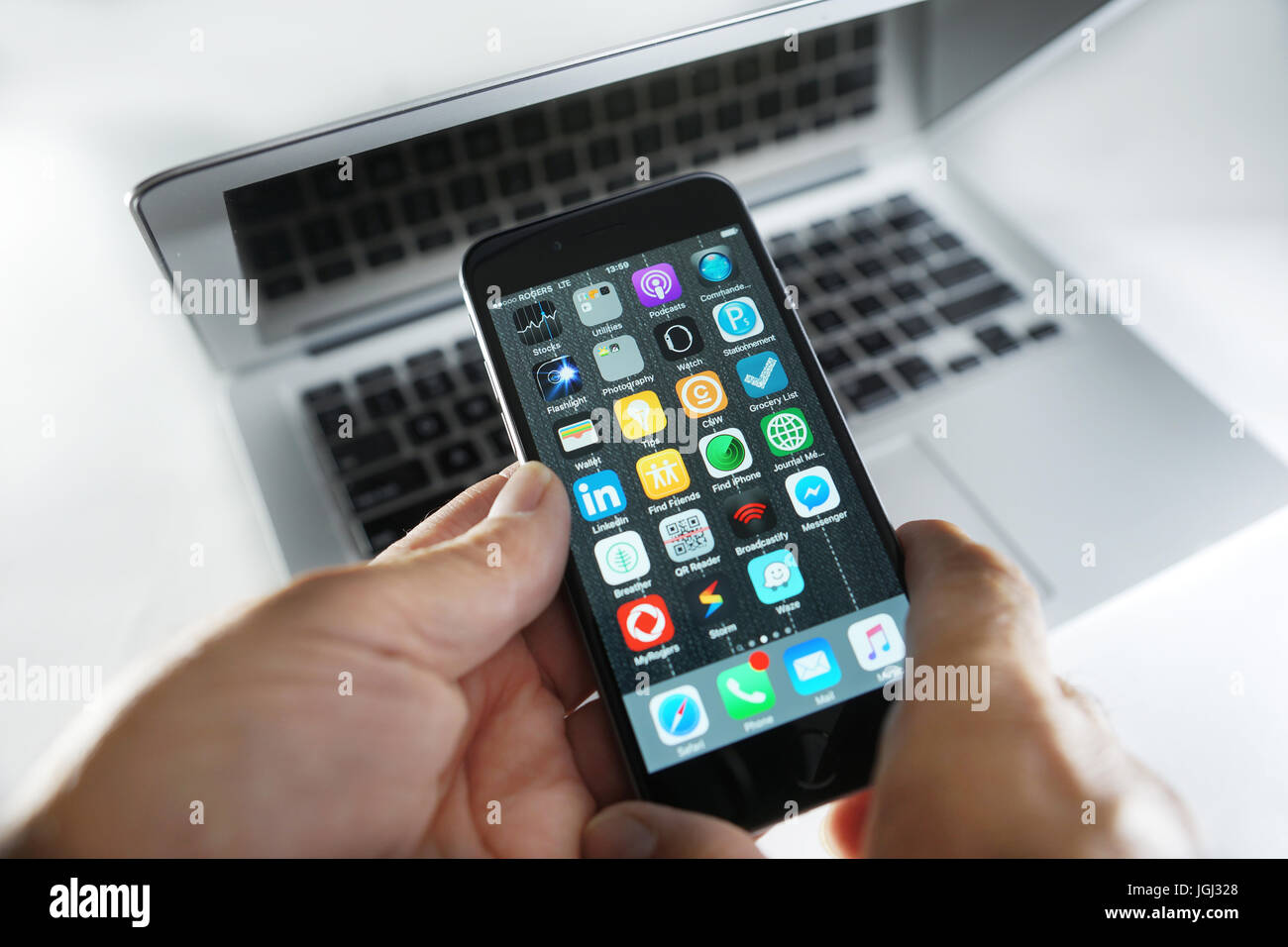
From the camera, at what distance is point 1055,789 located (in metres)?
0.28

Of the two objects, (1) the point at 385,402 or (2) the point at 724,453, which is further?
(1) the point at 385,402

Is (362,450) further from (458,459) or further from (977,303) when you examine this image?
(977,303)

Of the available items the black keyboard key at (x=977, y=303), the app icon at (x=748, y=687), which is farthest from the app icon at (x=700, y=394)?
the black keyboard key at (x=977, y=303)

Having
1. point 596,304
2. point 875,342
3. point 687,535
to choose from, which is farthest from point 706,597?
point 875,342

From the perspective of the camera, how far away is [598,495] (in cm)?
38

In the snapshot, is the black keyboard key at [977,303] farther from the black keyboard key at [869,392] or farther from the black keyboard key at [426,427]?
the black keyboard key at [426,427]

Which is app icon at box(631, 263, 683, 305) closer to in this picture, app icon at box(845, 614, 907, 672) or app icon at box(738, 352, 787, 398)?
app icon at box(738, 352, 787, 398)

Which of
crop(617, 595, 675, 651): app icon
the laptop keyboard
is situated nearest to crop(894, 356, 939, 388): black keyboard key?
the laptop keyboard

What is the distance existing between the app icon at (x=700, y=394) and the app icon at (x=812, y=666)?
11cm


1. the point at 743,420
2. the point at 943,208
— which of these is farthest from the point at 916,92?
the point at 743,420

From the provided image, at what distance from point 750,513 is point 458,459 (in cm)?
19

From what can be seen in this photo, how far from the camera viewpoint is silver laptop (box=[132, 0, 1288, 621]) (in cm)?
48

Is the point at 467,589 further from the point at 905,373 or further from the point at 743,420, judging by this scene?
the point at 905,373

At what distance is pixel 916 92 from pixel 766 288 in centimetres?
28
